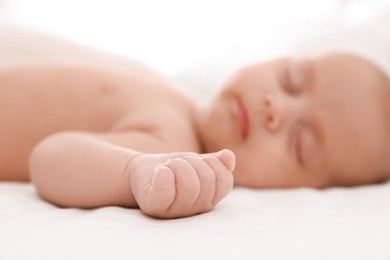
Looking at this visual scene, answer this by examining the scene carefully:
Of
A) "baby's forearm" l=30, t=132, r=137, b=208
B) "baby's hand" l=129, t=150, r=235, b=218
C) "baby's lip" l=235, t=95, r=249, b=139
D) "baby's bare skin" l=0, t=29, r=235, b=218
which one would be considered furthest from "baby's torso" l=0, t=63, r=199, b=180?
"baby's hand" l=129, t=150, r=235, b=218

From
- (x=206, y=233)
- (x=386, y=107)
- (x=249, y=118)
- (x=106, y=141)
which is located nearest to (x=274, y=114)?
(x=249, y=118)

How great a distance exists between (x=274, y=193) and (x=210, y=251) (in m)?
0.53

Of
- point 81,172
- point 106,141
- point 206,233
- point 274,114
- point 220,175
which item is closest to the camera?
A: point 206,233

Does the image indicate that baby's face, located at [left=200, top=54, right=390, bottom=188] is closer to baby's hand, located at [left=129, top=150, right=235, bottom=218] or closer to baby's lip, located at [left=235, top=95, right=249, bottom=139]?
baby's lip, located at [left=235, top=95, right=249, bottom=139]

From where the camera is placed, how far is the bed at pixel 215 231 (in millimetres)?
638

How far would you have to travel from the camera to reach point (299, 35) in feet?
6.49

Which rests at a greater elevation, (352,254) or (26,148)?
(352,254)

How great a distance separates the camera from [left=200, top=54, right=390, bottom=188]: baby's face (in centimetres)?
130

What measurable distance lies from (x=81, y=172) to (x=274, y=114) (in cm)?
49

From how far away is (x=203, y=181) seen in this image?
814 millimetres

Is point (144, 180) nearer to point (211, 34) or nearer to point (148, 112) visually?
point (148, 112)

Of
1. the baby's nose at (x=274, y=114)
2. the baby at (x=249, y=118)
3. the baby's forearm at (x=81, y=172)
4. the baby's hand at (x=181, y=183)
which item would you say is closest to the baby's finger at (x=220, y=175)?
the baby's hand at (x=181, y=183)

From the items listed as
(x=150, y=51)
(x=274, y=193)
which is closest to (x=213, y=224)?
(x=274, y=193)

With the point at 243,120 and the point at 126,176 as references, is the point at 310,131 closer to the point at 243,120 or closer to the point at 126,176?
the point at 243,120
